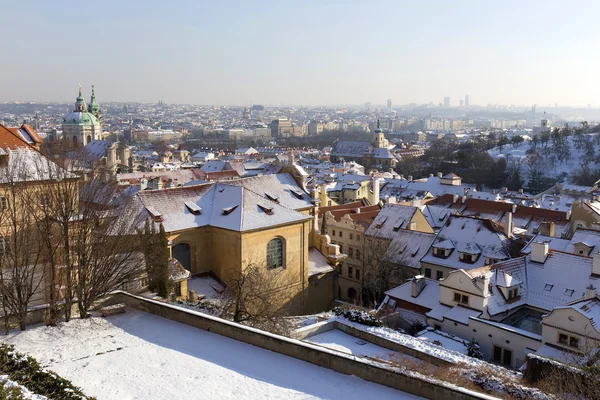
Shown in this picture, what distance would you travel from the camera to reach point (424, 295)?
37125mm

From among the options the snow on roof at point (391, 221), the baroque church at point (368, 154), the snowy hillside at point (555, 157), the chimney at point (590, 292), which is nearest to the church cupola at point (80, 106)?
the baroque church at point (368, 154)

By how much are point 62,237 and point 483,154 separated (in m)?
126

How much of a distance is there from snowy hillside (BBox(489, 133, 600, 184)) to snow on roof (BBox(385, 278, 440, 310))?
93.4 meters

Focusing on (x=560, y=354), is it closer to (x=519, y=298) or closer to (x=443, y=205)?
(x=519, y=298)

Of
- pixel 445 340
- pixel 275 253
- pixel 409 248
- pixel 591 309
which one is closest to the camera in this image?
pixel 591 309

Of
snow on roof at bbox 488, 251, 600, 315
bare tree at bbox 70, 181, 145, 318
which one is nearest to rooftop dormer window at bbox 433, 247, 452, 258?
snow on roof at bbox 488, 251, 600, 315

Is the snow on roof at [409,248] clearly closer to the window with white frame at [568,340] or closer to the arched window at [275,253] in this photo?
the arched window at [275,253]

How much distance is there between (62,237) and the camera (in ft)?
76.4

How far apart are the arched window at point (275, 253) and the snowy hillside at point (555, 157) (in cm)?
9785

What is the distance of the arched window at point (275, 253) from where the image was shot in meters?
37.2

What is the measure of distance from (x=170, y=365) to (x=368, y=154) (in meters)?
153

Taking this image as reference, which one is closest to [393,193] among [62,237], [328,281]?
[328,281]

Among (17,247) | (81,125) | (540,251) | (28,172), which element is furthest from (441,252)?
(81,125)

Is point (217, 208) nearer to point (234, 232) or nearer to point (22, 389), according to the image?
point (234, 232)
